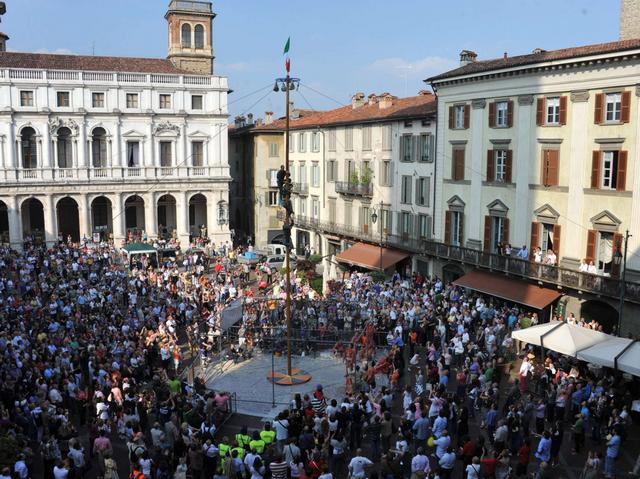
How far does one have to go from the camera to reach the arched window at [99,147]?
54078 mm

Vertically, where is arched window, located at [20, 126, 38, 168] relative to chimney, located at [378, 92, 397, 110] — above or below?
below

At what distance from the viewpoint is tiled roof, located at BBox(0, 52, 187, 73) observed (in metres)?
51.9

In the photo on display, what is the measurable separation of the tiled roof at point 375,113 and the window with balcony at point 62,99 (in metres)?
16.8

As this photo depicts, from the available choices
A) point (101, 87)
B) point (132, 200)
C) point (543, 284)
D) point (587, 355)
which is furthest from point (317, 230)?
point (587, 355)

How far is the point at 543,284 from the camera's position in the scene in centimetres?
3044

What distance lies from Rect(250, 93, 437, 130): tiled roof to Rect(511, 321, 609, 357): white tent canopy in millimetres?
20089

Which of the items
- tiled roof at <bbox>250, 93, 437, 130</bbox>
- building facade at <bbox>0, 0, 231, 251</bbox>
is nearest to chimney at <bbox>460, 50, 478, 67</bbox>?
tiled roof at <bbox>250, 93, 437, 130</bbox>

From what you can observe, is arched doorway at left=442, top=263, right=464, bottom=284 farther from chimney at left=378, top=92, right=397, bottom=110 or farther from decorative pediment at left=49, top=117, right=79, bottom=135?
decorative pediment at left=49, top=117, right=79, bottom=135

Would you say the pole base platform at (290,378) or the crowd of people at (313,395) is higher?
the crowd of people at (313,395)

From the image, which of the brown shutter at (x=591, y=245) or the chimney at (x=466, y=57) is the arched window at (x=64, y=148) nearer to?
the chimney at (x=466, y=57)

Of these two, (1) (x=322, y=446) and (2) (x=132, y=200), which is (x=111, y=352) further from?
(2) (x=132, y=200)

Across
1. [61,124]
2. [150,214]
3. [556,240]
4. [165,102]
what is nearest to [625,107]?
[556,240]

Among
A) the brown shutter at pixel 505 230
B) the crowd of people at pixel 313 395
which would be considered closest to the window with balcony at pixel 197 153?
the crowd of people at pixel 313 395

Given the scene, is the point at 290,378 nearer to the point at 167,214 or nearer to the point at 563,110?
the point at 563,110
